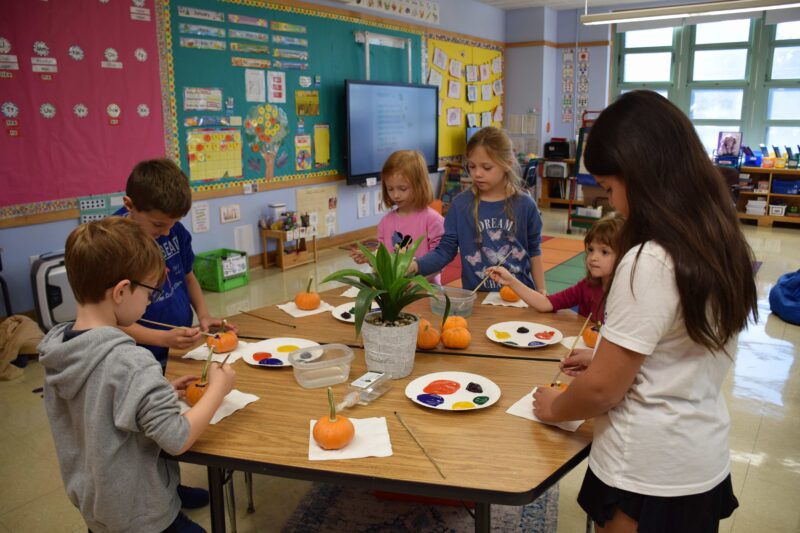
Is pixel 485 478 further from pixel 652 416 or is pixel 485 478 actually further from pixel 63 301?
pixel 63 301

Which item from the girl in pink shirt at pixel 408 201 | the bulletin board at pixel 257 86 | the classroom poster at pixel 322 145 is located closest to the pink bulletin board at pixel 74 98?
the bulletin board at pixel 257 86

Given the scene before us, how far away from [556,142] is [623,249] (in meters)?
8.13

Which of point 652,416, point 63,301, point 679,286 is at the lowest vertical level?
point 63,301

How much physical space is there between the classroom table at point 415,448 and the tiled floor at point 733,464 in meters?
0.83

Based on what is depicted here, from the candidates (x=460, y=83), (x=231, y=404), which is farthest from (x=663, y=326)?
(x=460, y=83)

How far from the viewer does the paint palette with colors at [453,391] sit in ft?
4.72

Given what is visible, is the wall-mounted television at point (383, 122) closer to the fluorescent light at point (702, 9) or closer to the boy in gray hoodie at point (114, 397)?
the fluorescent light at point (702, 9)

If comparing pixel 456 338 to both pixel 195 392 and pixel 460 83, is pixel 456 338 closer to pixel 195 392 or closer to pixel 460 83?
pixel 195 392

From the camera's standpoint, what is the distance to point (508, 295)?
7.44ft

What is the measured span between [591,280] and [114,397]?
1467mm

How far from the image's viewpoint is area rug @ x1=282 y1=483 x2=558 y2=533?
207 cm

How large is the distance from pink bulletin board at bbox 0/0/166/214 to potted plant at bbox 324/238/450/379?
3279mm

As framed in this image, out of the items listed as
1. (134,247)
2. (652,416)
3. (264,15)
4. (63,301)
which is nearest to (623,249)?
(652,416)

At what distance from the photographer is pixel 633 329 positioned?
3.48ft
